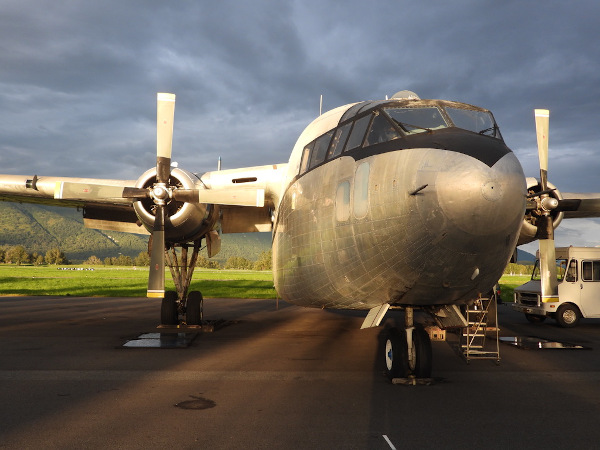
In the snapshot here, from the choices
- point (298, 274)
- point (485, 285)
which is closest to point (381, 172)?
point (485, 285)

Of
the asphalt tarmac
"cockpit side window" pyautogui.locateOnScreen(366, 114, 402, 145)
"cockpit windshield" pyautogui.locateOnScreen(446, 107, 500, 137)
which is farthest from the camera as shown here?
"cockpit windshield" pyautogui.locateOnScreen(446, 107, 500, 137)

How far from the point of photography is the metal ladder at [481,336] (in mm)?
9727

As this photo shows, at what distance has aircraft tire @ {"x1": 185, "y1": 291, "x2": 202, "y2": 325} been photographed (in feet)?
47.1

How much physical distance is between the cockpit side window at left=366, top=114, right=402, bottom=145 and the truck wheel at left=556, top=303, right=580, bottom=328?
44.9 feet

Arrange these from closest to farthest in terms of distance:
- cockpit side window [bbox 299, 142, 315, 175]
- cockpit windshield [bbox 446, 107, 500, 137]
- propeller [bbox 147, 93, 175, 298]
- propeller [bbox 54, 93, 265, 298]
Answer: cockpit windshield [bbox 446, 107, 500, 137] → cockpit side window [bbox 299, 142, 315, 175] → propeller [bbox 54, 93, 265, 298] → propeller [bbox 147, 93, 175, 298]

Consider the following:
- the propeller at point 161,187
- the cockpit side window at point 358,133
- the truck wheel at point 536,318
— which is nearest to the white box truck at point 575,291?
the truck wheel at point 536,318

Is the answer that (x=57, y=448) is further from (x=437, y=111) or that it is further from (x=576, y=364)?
(x=576, y=364)

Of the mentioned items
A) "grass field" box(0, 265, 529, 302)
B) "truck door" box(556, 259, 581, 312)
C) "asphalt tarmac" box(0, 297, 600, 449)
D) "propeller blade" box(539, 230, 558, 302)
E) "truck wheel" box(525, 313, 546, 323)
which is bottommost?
"grass field" box(0, 265, 529, 302)

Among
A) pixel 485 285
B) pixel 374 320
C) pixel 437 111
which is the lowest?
pixel 374 320

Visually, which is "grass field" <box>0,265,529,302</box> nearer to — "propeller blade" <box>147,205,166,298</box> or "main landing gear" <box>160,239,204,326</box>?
"main landing gear" <box>160,239,204,326</box>

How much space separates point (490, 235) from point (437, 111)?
7.14ft

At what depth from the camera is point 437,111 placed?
7.00 meters

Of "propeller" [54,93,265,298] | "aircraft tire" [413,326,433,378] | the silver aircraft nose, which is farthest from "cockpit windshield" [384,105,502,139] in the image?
"propeller" [54,93,265,298]

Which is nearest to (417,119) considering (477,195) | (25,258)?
(477,195)
